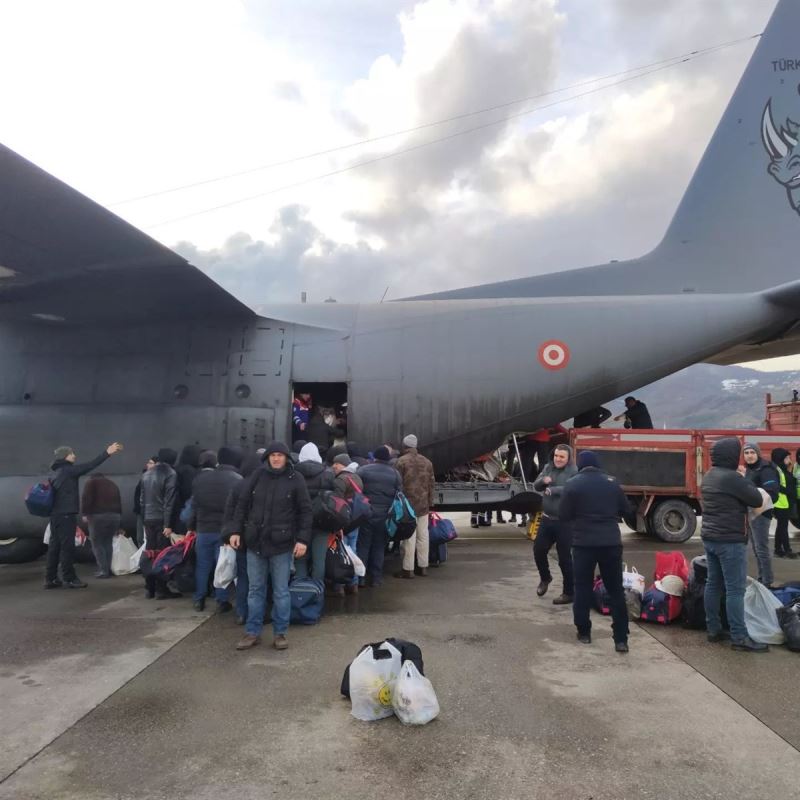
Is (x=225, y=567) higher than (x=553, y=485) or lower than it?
lower

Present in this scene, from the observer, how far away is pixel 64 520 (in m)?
7.86

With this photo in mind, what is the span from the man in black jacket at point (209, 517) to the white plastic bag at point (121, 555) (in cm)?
242

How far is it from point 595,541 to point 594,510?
0.88 ft

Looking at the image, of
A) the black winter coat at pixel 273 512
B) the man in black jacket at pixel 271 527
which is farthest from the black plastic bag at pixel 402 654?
the black winter coat at pixel 273 512

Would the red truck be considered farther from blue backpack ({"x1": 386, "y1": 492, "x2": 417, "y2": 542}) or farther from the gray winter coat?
blue backpack ({"x1": 386, "y1": 492, "x2": 417, "y2": 542})

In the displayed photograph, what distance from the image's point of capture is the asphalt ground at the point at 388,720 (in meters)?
3.37

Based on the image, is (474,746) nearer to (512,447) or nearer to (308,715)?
(308,715)

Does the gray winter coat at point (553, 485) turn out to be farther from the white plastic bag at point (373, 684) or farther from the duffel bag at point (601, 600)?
the white plastic bag at point (373, 684)

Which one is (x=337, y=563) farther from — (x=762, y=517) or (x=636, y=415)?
(x=636, y=415)

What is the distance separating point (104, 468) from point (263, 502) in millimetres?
4980

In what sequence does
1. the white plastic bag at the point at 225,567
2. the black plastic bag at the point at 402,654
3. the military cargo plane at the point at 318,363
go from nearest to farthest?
the black plastic bag at the point at 402,654 → the white plastic bag at the point at 225,567 → the military cargo plane at the point at 318,363

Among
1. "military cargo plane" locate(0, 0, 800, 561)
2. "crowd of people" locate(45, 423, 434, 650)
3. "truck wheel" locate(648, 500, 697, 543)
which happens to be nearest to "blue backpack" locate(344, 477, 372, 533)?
"crowd of people" locate(45, 423, 434, 650)

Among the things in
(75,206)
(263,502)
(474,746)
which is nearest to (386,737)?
(474,746)

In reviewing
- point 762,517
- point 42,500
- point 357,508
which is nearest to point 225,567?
point 357,508
